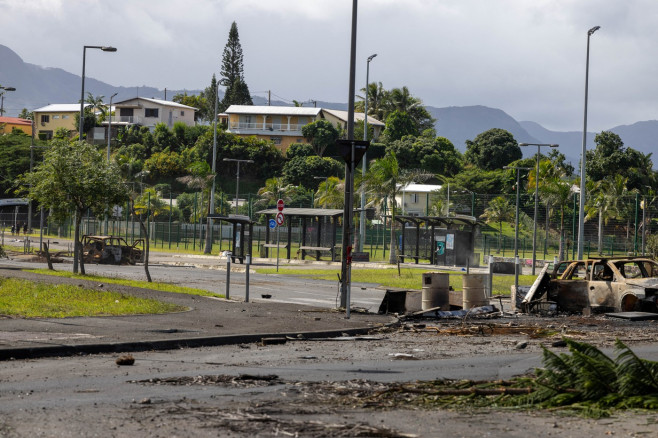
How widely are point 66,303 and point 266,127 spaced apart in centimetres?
10636

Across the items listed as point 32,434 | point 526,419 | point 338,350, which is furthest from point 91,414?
point 338,350

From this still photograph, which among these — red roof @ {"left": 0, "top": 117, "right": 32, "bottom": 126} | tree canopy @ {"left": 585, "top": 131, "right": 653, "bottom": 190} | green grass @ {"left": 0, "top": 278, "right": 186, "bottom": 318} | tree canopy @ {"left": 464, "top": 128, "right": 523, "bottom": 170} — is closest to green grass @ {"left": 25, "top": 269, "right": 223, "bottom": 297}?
green grass @ {"left": 0, "top": 278, "right": 186, "bottom": 318}

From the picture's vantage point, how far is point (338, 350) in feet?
41.7

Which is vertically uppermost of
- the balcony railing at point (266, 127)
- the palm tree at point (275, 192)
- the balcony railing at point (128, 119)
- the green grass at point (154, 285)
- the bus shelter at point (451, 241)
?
the balcony railing at point (128, 119)

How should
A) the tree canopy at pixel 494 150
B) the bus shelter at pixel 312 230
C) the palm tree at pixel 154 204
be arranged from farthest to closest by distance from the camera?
the tree canopy at pixel 494 150 → the palm tree at pixel 154 204 → the bus shelter at pixel 312 230

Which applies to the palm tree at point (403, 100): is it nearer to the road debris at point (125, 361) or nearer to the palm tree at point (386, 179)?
the palm tree at point (386, 179)

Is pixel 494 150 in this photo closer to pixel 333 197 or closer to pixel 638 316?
pixel 333 197

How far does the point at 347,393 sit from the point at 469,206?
5803 centimetres

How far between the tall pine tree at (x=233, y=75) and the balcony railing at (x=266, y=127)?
515 inches

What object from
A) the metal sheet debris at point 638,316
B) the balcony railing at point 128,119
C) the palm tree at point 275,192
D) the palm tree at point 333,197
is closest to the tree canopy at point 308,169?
the palm tree at point 275,192

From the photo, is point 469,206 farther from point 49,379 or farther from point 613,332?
point 49,379

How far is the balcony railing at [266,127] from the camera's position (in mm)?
121812

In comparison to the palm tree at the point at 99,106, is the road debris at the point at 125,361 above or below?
below

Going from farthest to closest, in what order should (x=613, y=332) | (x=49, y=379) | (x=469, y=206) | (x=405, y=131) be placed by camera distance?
(x=405, y=131) → (x=469, y=206) → (x=613, y=332) → (x=49, y=379)
